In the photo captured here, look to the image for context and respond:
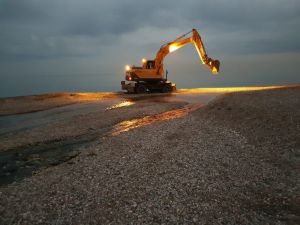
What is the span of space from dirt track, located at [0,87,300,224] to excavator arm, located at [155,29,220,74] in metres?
15.6

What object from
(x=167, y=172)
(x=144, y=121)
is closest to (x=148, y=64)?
(x=144, y=121)

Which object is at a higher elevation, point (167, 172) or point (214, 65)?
point (214, 65)

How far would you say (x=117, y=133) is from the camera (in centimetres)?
1844

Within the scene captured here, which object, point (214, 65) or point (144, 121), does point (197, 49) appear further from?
point (144, 121)

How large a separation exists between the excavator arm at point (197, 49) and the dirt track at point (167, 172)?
15618 mm

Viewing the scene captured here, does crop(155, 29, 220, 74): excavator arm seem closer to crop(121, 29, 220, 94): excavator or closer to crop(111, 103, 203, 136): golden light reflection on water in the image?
crop(121, 29, 220, 94): excavator

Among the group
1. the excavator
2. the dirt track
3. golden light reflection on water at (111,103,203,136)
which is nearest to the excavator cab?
the excavator

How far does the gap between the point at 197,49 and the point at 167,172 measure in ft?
90.4

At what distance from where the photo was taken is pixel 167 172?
475 inches

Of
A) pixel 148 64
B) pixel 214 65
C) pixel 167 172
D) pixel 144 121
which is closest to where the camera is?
pixel 167 172

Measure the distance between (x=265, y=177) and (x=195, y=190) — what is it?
124 inches

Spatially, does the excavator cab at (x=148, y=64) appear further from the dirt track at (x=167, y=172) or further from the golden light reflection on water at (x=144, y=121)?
the dirt track at (x=167, y=172)

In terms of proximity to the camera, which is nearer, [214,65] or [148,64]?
[214,65]

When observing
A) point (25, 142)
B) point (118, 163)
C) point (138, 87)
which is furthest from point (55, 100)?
point (118, 163)
